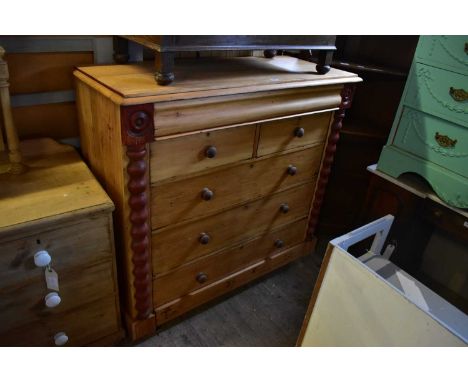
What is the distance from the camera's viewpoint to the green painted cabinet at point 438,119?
5.07 feet

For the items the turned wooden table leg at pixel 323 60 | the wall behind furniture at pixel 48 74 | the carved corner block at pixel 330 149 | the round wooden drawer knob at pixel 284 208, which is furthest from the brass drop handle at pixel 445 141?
the wall behind furniture at pixel 48 74

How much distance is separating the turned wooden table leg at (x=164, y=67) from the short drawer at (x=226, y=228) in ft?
1.88

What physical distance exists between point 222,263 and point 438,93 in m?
1.20

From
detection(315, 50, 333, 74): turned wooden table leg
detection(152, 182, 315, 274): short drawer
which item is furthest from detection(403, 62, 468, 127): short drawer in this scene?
detection(152, 182, 315, 274): short drawer

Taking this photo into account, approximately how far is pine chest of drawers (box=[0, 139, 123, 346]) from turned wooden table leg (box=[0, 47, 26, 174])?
0.12 feet

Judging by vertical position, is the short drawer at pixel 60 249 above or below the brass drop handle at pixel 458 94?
below

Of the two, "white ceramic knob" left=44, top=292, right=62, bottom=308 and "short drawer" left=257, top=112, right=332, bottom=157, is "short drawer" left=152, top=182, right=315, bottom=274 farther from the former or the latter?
"white ceramic knob" left=44, top=292, right=62, bottom=308

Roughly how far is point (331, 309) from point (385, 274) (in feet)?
1.39

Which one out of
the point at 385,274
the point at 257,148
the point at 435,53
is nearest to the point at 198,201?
the point at 257,148

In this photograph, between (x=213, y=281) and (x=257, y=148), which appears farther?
(x=213, y=281)

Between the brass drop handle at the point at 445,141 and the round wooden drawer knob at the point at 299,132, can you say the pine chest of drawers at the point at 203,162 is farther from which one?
the brass drop handle at the point at 445,141

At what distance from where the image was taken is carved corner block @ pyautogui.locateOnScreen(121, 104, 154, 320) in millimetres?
1227

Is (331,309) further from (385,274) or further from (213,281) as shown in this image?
(213,281)

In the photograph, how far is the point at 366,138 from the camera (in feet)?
7.26
